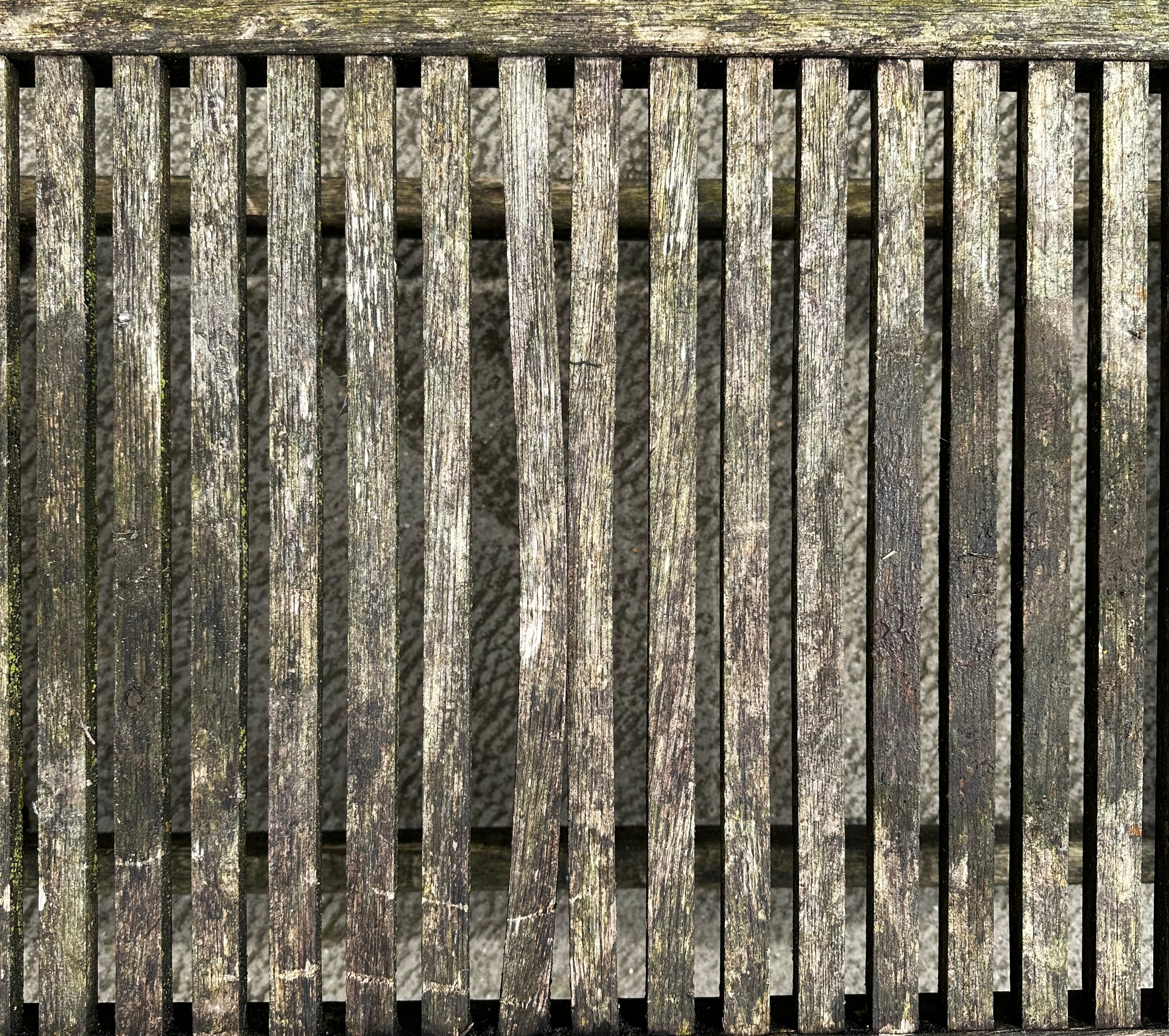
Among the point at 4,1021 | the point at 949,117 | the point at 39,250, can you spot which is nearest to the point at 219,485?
the point at 39,250

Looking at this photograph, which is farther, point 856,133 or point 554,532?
point 856,133

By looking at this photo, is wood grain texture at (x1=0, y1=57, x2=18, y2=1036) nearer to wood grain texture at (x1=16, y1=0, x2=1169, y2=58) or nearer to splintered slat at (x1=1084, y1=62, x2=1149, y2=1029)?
wood grain texture at (x1=16, y1=0, x2=1169, y2=58)

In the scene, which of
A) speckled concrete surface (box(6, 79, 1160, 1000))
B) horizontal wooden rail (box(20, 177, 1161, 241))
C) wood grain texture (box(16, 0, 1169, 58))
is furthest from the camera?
speckled concrete surface (box(6, 79, 1160, 1000))

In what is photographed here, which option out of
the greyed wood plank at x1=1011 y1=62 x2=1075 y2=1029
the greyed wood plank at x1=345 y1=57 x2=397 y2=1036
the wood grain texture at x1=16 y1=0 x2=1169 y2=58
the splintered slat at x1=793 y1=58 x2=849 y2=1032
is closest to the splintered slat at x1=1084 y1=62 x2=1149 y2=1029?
the greyed wood plank at x1=1011 y1=62 x2=1075 y2=1029

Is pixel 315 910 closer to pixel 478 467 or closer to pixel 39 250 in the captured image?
pixel 478 467

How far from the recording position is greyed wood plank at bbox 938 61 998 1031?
0.94 meters

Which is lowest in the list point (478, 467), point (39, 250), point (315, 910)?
point (315, 910)

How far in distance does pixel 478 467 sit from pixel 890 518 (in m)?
0.59

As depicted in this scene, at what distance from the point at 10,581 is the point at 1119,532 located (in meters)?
1.22

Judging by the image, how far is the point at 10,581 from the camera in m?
0.94

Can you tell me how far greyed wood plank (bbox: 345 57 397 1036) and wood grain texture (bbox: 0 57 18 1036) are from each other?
0.36 metres

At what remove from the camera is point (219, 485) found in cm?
93

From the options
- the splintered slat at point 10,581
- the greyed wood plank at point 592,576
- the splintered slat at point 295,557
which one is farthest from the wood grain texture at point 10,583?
the greyed wood plank at point 592,576

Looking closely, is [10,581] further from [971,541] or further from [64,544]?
[971,541]
